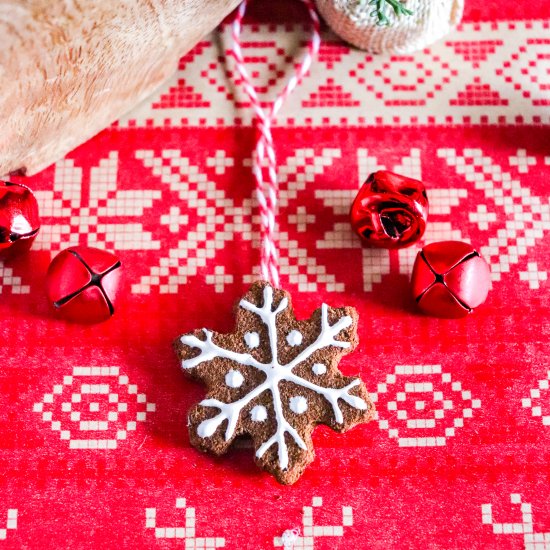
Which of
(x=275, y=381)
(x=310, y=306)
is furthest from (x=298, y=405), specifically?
(x=310, y=306)

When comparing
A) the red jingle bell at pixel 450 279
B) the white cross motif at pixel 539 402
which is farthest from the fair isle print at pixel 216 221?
the white cross motif at pixel 539 402

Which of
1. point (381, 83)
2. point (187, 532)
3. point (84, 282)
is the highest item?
point (381, 83)

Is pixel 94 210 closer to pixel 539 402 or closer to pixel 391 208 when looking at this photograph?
pixel 391 208

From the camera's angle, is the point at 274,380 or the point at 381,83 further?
the point at 381,83

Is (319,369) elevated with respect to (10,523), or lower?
elevated

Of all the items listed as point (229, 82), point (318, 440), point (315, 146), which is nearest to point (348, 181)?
point (315, 146)

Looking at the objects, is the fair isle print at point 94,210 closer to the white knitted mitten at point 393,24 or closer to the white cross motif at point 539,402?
the white knitted mitten at point 393,24

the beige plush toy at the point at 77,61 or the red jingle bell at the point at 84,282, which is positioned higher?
the beige plush toy at the point at 77,61
